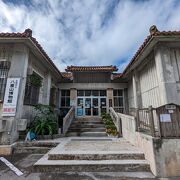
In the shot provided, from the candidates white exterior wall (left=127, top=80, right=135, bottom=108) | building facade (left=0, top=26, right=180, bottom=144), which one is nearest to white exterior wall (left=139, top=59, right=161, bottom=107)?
building facade (left=0, top=26, right=180, bottom=144)

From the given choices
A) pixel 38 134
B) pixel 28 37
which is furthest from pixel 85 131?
pixel 28 37

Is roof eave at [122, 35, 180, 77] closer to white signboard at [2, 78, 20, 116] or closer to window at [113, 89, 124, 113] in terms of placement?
window at [113, 89, 124, 113]

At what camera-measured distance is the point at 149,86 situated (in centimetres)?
720

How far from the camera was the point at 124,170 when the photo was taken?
3619mm

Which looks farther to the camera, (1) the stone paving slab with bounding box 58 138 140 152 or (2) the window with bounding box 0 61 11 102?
(2) the window with bounding box 0 61 11 102

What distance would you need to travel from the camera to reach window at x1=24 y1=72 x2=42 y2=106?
7036 millimetres

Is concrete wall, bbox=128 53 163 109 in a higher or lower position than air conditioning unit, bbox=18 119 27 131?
higher

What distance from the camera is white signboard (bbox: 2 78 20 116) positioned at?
5.65m

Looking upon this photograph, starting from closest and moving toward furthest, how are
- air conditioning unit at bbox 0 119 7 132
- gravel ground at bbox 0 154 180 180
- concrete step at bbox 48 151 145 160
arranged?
1. gravel ground at bbox 0 154 180 180
2. concrete step at bbox 48 151 145 160
3. air conditioning unit at bbox 0 119 7 132

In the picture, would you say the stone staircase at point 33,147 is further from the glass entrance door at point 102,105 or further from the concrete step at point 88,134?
the glass entrance door at point 102,105

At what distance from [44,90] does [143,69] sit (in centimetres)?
660

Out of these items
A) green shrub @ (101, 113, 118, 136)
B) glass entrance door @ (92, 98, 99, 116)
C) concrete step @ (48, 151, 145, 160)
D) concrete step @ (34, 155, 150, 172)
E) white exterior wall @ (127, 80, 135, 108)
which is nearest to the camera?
concrete step @ (34, 155, 150, 172)

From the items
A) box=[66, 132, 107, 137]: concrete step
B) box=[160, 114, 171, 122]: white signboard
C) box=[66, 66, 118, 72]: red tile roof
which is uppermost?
box=[66, 66, 118, 72]: red tile roof

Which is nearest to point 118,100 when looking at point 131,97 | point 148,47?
point 131,97
